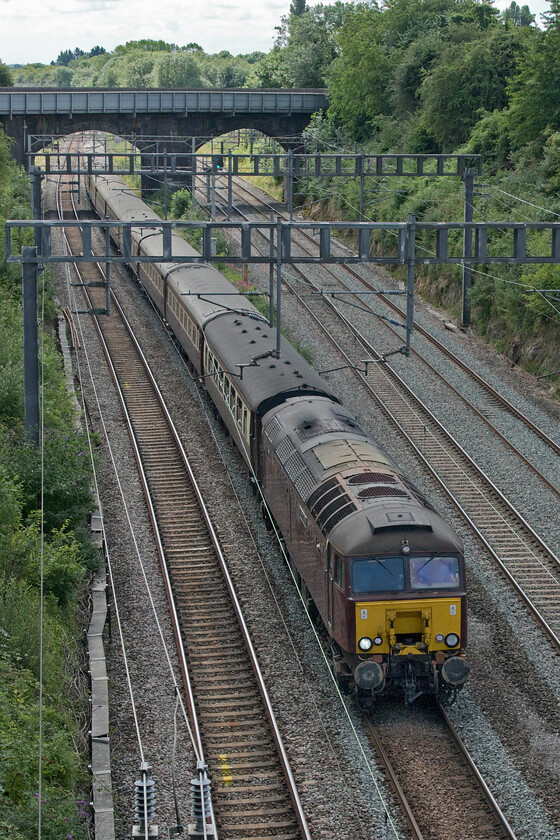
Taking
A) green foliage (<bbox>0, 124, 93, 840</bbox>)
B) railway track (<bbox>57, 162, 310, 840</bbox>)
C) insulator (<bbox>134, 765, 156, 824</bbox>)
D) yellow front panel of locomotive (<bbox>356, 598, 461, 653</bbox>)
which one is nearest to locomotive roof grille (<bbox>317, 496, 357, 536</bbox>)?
yellow front panel of locomotive (<bbox>356, 598, 461, 653</bbox>)

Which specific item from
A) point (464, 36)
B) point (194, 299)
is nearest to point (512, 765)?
point (194, 299)

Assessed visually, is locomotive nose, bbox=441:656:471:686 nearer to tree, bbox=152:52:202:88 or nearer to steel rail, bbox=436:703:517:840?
steel rail, bbox=436:703:517:840

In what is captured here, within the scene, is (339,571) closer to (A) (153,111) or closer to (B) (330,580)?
(B) (330,580)

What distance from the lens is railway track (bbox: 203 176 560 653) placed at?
18578 millimetres

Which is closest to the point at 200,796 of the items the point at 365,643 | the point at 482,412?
the point at 365,643

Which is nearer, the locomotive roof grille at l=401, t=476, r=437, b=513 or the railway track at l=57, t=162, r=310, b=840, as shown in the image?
the railway track at l=57, t=162, r=310, b=840

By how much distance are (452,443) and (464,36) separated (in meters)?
33.3

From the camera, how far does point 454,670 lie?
14055 mm

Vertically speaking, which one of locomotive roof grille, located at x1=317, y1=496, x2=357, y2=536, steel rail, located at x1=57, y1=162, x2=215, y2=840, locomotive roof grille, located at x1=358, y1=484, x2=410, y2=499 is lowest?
steel rail, located at x1=57, y1=162, x2=215, y2=840

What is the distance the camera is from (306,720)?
14.4 m

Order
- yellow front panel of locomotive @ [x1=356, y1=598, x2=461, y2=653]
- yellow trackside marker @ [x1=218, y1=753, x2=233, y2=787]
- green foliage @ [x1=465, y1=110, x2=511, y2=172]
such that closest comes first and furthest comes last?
yellow trackside marker @ [x1=218, y1=753, x2=233, y2=787] < yellow front panel of locomotive @ [x1=356, y1=598, x2=461, y2=653] < green foliage @ [x1=465, y1=110, x2=511, y2=172]

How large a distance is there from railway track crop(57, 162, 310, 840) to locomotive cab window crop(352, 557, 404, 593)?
7.56 feet

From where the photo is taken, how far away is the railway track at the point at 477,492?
1858 cm

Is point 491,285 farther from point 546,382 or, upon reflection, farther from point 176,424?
point 176,424
